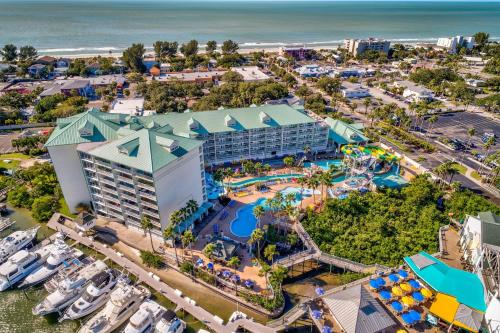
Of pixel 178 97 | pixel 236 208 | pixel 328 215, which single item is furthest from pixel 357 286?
pixel 178 97

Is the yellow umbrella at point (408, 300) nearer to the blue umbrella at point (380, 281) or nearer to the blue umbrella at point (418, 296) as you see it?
the blue umbrella at point (418, 296)

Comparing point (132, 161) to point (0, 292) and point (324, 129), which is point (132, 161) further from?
point (324, 129)

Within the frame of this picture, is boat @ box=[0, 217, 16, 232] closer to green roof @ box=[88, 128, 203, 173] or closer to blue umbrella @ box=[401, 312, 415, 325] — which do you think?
green roof @ box=[88, 128, 203, 173]

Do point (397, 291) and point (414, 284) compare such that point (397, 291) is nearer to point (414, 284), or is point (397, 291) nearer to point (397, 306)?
point (397, 306)

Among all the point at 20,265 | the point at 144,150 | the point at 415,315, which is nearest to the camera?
the point at 415,315

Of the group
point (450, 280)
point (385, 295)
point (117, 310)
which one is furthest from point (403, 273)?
point (117, 310)

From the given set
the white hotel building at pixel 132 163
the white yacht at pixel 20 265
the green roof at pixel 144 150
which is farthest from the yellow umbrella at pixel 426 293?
the white yacht at pixel 20 265
